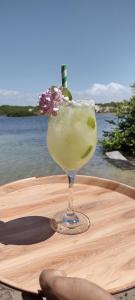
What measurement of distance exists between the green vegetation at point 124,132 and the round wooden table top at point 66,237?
5870 millimetres

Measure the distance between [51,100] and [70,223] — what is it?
18.4 inches

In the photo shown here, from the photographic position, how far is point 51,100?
3.14 feet

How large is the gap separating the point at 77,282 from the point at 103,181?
3.21 ft

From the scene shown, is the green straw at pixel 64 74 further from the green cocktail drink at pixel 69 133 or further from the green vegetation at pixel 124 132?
the green vegetation at pixel 124 132

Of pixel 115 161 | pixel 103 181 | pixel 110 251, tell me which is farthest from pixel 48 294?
pixel 115 161

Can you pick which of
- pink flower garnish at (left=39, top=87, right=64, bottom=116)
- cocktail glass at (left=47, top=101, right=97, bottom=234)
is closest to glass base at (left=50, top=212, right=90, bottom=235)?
cocktail glass at (left=47, top=101, right=97, bottom=234)

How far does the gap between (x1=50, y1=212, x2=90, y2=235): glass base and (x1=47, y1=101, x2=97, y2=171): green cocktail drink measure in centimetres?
21

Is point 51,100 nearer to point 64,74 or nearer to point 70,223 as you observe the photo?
point 64,74

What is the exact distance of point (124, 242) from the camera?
0.98 meters

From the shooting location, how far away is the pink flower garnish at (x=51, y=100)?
3.10 ft

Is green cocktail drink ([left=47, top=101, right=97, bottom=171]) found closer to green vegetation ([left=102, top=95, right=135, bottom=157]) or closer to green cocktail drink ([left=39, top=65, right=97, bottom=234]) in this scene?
green cocktail drink ([left=39, top=65, right=97, bottom=234])

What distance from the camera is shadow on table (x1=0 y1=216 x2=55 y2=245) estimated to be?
0.99m

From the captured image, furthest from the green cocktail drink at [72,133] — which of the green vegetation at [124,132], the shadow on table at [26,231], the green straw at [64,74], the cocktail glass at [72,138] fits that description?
the green vegetation at [124,132]

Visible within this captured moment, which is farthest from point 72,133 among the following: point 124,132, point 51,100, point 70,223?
point 124,132
